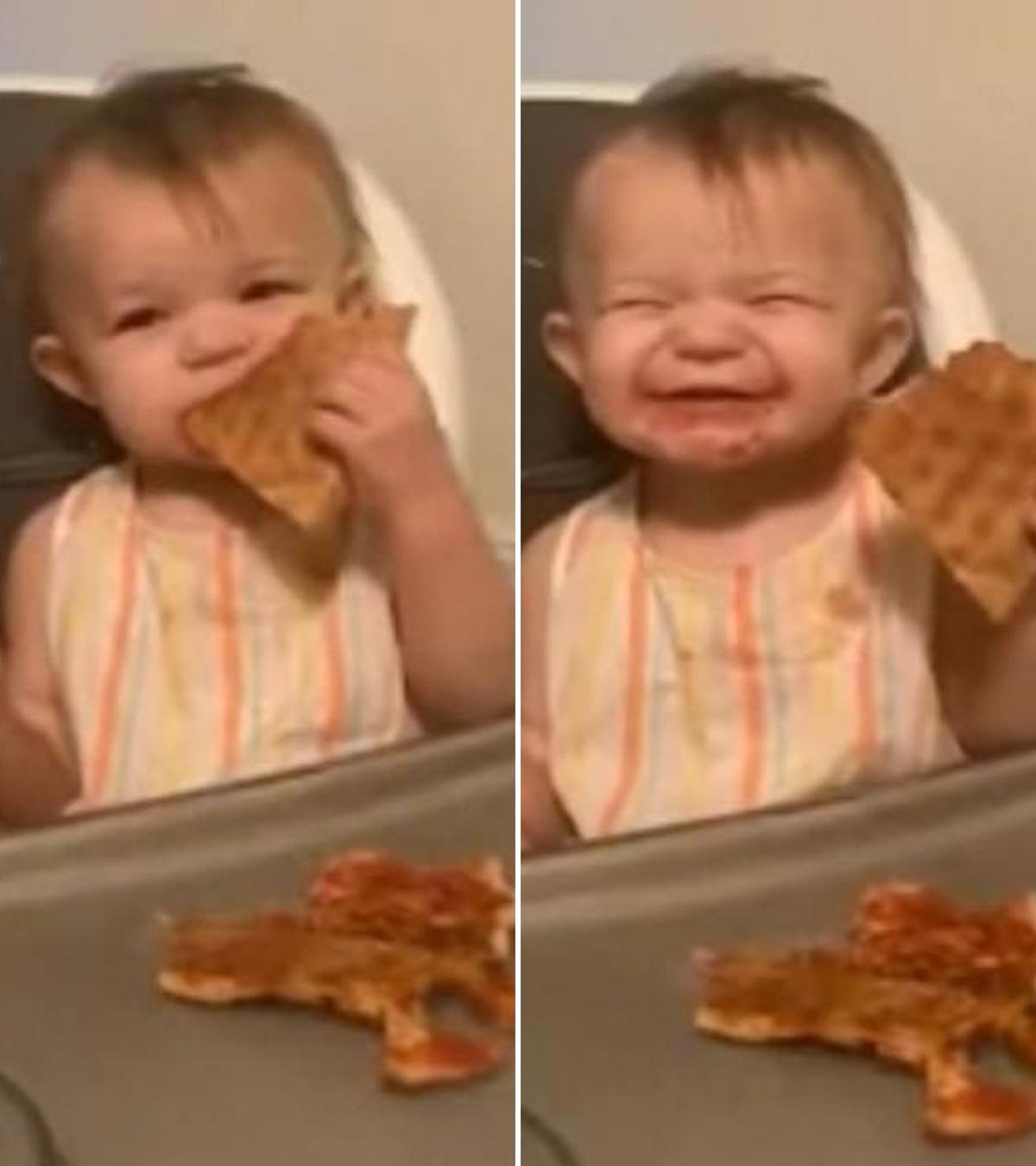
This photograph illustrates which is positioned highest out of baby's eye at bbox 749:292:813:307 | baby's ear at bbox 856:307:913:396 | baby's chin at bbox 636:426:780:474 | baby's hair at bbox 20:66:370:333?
baby's hair at bbox 20:66:370:333

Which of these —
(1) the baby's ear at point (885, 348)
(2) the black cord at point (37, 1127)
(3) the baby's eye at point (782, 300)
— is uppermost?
(3) the baby's eye at point (782, 300)

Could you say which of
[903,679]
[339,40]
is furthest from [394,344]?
[903,679]

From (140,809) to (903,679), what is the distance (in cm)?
31

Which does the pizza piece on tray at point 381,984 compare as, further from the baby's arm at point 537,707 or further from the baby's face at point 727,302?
the baby's face at point 727,302

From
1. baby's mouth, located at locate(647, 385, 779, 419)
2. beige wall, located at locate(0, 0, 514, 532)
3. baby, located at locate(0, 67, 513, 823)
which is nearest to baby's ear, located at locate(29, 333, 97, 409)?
baby, located at locate(0, 67, 513, 823)

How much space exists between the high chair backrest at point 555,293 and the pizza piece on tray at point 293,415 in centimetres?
5

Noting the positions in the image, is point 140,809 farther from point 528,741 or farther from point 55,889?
point 528,741

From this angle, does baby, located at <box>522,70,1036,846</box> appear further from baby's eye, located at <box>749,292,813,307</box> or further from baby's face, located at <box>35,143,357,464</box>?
baby's face, located at <box>35,143,357,464</box>

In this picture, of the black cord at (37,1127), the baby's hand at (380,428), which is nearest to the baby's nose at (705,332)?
the baby's hand at (380,428)

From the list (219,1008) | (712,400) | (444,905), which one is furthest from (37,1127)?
(712,400)

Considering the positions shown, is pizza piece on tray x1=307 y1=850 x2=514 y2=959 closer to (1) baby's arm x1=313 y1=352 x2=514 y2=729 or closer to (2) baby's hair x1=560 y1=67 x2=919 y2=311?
(1) baby's arm x1=313 y1=352 x2=514 y2=729

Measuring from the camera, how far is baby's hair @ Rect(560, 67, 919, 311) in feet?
3.14

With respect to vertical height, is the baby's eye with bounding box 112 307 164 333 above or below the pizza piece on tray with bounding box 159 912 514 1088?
above

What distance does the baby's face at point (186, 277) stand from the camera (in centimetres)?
99
